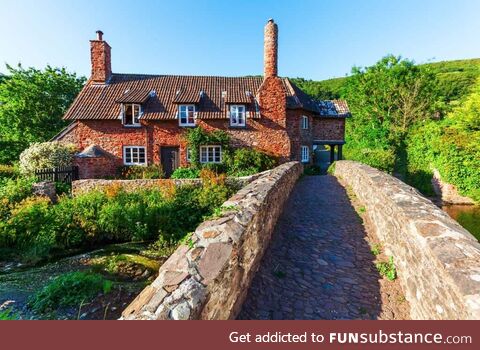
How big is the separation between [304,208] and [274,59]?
1417 cm

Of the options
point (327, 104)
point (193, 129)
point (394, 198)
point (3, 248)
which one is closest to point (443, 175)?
point (327, 104)

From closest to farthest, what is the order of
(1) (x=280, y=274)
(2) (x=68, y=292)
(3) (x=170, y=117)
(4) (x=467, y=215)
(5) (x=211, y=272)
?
(5) (x=211, y=272) → (1) (x=280, y=274) → (2) (x=68, y=292) → (4) (x=467, y=215) → (3) (x=170, y=117)

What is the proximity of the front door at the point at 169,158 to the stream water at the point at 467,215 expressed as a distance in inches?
691

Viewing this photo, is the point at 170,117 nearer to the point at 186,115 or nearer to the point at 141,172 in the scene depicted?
the point at 186,115

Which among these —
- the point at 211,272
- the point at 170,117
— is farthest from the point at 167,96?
the point at 211,272

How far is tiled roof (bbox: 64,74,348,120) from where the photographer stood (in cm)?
1936

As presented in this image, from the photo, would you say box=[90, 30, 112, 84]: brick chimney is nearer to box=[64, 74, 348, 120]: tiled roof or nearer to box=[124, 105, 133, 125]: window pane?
box=[64, 74, 348, 120]: tiled roof

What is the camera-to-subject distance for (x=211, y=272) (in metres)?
2.56

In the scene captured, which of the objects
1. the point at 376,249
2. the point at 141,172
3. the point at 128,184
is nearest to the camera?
the point at 376,249

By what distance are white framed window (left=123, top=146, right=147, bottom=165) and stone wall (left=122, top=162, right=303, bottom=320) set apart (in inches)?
675

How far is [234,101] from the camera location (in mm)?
19328

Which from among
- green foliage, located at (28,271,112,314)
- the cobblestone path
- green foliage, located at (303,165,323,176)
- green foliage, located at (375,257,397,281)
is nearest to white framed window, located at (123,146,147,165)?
green foliage, located at (303,165,323,176)

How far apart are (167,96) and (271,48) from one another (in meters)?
8.61
